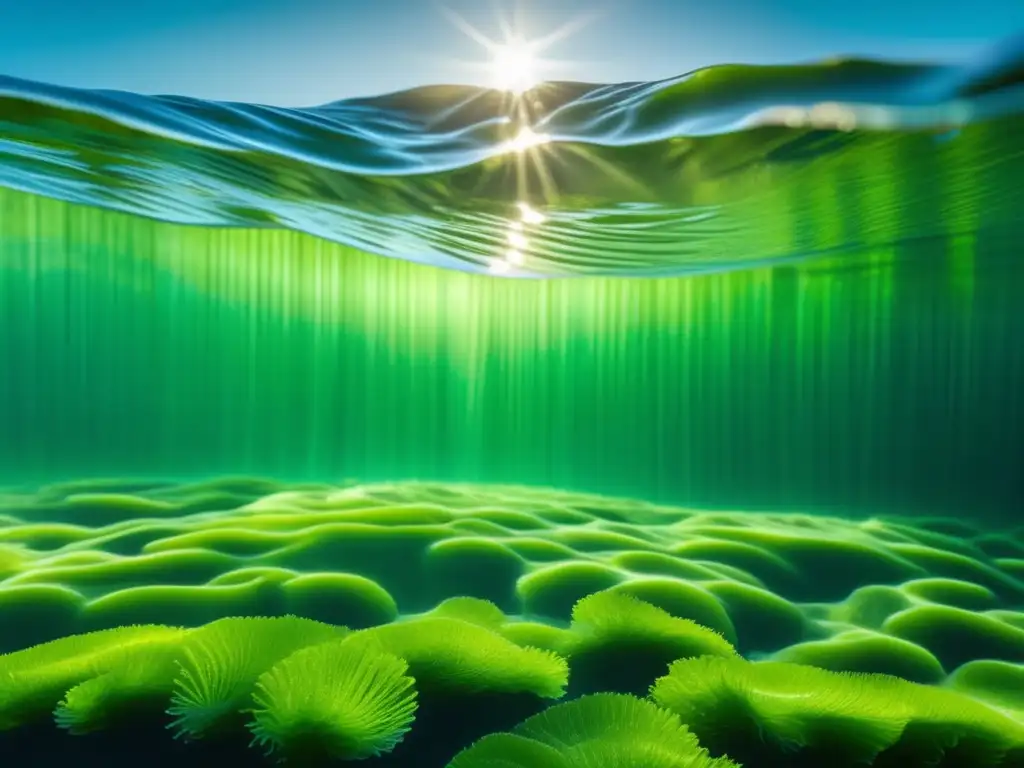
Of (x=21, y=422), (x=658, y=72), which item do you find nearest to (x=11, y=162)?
(x=658, y=72)

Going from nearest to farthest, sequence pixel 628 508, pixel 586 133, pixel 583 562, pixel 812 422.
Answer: pixel 583 562 → pixel 586 133 → pixel 628 508 → pixel 812 422

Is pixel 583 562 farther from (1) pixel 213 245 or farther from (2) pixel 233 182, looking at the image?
(1) pixel 213 245

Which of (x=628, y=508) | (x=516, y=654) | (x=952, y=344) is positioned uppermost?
(x=952, y=344)

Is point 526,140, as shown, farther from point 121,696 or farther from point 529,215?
point 121,696

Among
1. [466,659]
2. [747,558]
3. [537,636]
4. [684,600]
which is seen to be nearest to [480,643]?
[466,659]

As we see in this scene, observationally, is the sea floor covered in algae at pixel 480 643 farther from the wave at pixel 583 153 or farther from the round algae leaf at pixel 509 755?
the wave at pixel 583 153
